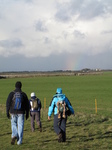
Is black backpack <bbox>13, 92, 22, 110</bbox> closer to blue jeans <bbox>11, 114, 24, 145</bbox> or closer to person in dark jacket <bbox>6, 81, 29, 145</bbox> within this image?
person in dark jacket <bbox>6, 81, 29, 145</bbox>

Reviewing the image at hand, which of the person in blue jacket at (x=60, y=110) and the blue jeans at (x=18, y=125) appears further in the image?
the person in blue jacket at (x=60, y=110)

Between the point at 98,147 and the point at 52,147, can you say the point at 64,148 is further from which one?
the point at 98,147

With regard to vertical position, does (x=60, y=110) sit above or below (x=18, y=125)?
above

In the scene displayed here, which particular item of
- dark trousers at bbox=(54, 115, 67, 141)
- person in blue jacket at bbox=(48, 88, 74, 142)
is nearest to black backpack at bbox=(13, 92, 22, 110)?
person in blue jacket at bbox=(48, 88, 74, 142)

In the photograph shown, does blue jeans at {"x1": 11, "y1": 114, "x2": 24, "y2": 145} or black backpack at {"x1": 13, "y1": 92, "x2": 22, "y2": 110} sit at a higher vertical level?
black backpack at {"x1": 13, "y1": 92, "x2": 22, "y2": 110}

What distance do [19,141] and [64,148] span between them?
1407 millimetres

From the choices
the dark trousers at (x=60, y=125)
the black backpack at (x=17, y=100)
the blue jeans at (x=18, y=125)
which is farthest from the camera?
the dark trousers at (x=60, y=125)

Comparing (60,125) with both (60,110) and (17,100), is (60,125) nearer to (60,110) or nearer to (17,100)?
(60,110)

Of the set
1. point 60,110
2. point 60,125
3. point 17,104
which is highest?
point 17,104

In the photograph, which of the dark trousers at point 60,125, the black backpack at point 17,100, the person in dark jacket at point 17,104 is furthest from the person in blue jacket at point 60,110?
the black backpack at point 17,100

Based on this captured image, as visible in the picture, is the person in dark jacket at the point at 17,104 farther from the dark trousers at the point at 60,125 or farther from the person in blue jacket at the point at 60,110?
the dark trousers at the point at 60,125

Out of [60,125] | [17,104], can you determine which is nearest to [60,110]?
[60,125]

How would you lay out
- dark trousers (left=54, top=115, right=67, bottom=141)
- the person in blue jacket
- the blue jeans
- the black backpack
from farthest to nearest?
1. dark trousers (left=54, top=115, right=67, bottom=141)
2. the person in blue jacket
3. the blue jeans
4. the black backpack

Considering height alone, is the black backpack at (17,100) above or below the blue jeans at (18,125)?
above
